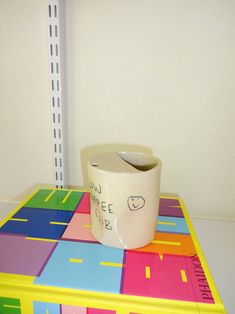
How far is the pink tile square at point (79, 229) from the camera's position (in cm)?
45

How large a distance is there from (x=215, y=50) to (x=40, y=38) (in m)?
0.42

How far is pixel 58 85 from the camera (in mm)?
625

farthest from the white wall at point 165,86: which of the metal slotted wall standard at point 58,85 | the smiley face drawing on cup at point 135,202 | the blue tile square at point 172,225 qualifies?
the smiley face drawing on cup at point 135,202

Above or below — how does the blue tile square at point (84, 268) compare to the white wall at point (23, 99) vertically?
below

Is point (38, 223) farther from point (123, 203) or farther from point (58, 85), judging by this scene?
point (58, 85)

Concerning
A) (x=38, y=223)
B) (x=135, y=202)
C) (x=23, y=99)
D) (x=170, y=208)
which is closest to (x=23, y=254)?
(x=38, y=223)

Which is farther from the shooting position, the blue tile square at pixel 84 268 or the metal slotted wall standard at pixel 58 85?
the metal slotted wall standard at pixel 58 85

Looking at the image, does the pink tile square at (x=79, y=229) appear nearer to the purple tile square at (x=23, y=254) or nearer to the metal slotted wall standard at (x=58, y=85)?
the purple tile square at (x=23, y=254)

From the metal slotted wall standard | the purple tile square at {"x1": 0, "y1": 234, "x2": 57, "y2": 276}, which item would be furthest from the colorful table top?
the metal slotted wall standard

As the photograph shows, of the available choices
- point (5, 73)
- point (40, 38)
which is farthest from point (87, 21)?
point (5, 73)

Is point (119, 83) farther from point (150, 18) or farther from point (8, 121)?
point (8, 121)

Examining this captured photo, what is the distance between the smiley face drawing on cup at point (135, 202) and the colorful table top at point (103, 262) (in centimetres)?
8

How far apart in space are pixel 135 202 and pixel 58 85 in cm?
37

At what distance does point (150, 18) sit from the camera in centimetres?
61
